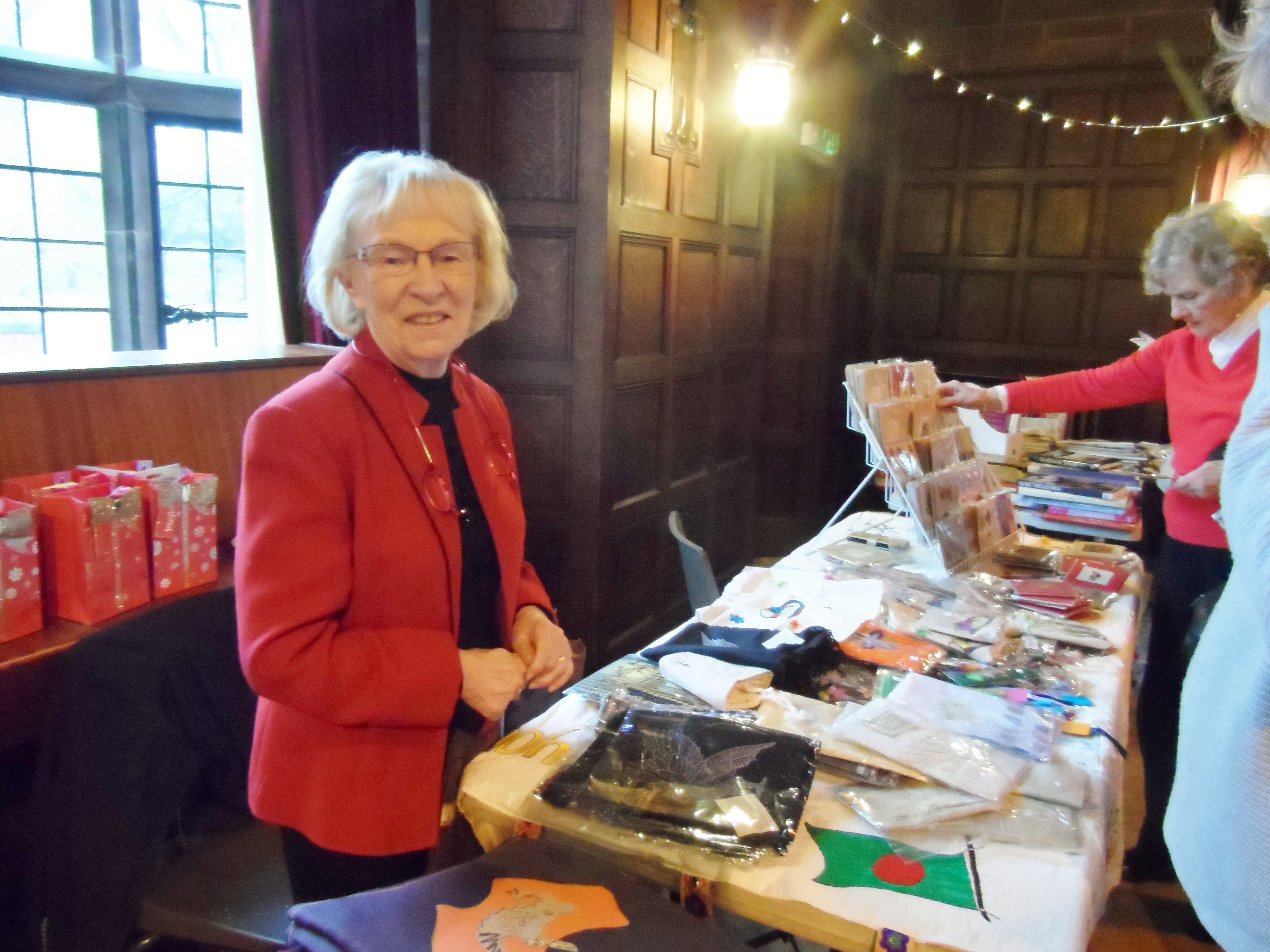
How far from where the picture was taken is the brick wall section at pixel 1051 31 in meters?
4.44

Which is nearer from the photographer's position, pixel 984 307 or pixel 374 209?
pixel 374 209

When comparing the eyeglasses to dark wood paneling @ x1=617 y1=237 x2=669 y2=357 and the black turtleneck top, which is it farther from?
dark wood paneling @ x1=617 y1=237 x2=669 y2=357

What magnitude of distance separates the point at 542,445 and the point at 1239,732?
237 cm

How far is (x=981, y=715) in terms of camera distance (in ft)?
4.15

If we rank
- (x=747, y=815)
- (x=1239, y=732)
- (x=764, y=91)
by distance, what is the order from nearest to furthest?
(x=1239, y=732) < (x=747, y=815) < (x=764, y=91)

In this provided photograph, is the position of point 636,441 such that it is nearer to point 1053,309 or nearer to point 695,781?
point 695,781

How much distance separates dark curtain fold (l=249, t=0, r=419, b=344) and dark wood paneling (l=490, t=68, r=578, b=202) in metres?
0.31

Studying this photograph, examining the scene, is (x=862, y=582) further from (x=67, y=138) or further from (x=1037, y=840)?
(x=67, y=138)

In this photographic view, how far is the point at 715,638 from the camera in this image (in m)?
1.58

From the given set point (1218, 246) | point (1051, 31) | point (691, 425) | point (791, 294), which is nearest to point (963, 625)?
point (1218, 246)

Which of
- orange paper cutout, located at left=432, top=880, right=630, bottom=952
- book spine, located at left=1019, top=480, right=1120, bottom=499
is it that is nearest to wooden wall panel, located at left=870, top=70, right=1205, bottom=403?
book spine, located at left=1019, top=480, right=1120, bottom=499

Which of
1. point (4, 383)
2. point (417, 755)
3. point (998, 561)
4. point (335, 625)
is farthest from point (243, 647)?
point (998, 561)

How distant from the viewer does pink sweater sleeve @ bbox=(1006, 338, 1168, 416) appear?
2.17m

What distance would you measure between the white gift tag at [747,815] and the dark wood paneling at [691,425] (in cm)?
247
